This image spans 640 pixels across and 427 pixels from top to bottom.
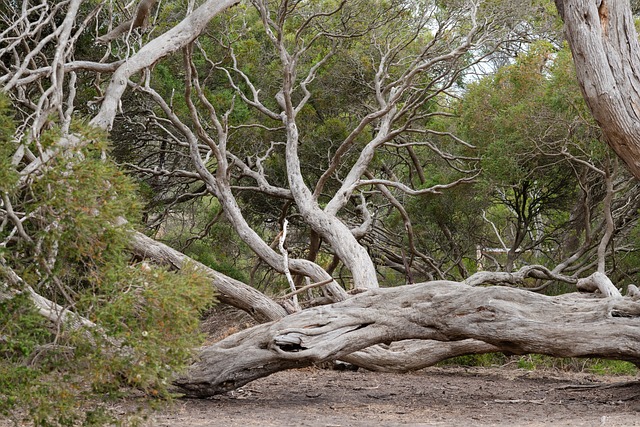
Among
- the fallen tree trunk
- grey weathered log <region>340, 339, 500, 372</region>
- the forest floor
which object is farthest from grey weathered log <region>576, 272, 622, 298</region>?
grey weathered log <region>340, 339, 500, 372</region>

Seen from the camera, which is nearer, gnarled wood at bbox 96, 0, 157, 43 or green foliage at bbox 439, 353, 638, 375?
gnarled wood at bbox 96, 0, 157, 43

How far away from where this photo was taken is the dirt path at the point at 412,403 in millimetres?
6109

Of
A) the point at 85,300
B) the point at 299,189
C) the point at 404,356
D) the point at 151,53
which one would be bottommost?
the point at 404,356

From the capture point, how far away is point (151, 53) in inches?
287

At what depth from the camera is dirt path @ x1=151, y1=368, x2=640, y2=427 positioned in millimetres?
6109

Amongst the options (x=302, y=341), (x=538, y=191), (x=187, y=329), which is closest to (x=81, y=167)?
(x=187, y=329)

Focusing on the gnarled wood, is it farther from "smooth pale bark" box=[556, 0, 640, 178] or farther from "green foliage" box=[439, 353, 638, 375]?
"green foliage" box=[439, 353, 638, 375]

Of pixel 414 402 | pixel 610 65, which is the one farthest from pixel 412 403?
pixel 610 65

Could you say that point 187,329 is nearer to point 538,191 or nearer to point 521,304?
point 521,304

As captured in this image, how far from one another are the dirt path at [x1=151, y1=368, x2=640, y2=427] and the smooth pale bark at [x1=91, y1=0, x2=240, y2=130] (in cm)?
256

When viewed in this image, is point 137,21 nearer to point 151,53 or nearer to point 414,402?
point 151,53

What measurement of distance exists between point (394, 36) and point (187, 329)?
10.0 meters

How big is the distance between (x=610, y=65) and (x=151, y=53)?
3961mm

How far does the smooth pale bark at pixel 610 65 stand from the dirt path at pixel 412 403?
2048mm
